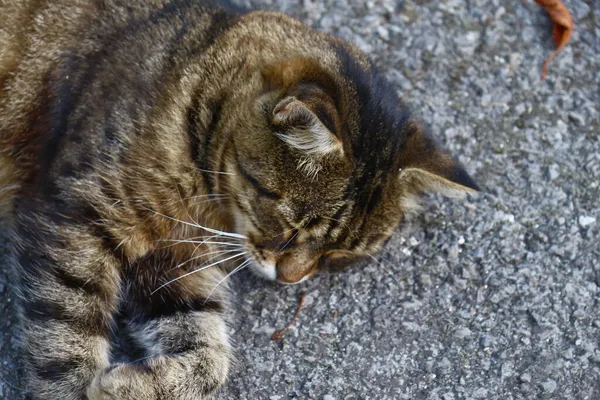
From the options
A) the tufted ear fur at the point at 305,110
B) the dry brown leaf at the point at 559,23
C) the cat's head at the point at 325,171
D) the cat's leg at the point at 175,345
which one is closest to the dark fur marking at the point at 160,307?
the cat's leg at the point at 175,345

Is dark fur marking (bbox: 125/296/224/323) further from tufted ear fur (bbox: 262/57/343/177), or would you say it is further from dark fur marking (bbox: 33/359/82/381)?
tufted ear fur (bbox: 262/57/343/177)

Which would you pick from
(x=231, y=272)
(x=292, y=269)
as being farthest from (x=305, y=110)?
(x=231, y=272)

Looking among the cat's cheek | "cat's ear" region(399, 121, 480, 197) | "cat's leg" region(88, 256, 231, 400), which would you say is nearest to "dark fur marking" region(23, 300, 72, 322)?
"cat's leg" region(88, 256, 231, 400)

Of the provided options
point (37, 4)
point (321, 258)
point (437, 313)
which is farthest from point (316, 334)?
point (37, 4)

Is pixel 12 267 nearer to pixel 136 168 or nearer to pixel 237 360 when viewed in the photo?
pixel 136 168

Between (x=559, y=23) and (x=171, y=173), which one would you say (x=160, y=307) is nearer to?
(x=171, y=173)

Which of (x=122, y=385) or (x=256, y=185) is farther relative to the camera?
(x=256, y=185)

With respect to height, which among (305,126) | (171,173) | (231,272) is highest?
(305,126)
